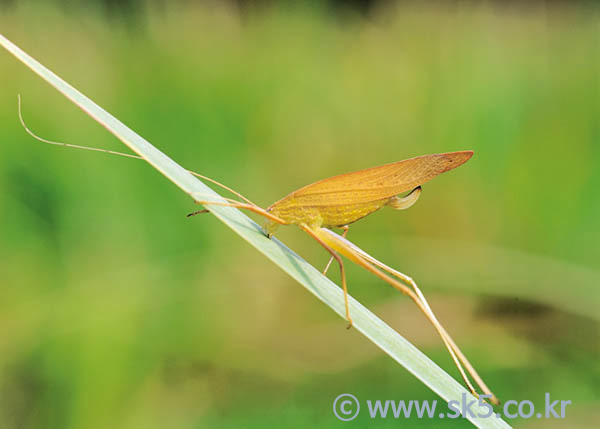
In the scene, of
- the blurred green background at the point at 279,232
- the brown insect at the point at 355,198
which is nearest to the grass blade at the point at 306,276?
the brown insect at the point at 355,198

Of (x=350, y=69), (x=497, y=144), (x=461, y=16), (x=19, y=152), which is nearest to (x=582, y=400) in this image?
(x=497, y=144)

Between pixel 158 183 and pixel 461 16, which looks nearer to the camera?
pixel 158 183

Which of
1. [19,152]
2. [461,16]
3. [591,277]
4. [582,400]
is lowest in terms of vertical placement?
[582,400]

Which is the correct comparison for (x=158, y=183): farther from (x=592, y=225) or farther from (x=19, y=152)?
(x=592, y=225)

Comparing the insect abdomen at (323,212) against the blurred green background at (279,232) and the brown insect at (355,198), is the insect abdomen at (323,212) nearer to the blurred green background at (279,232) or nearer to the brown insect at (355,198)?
the brown insect at (355,198)

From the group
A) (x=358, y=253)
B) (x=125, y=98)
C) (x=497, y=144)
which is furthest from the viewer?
(x=497, y=144)

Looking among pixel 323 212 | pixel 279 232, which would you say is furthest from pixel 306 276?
pixel 279 232

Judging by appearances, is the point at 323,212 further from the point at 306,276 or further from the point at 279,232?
the point at 279,232
